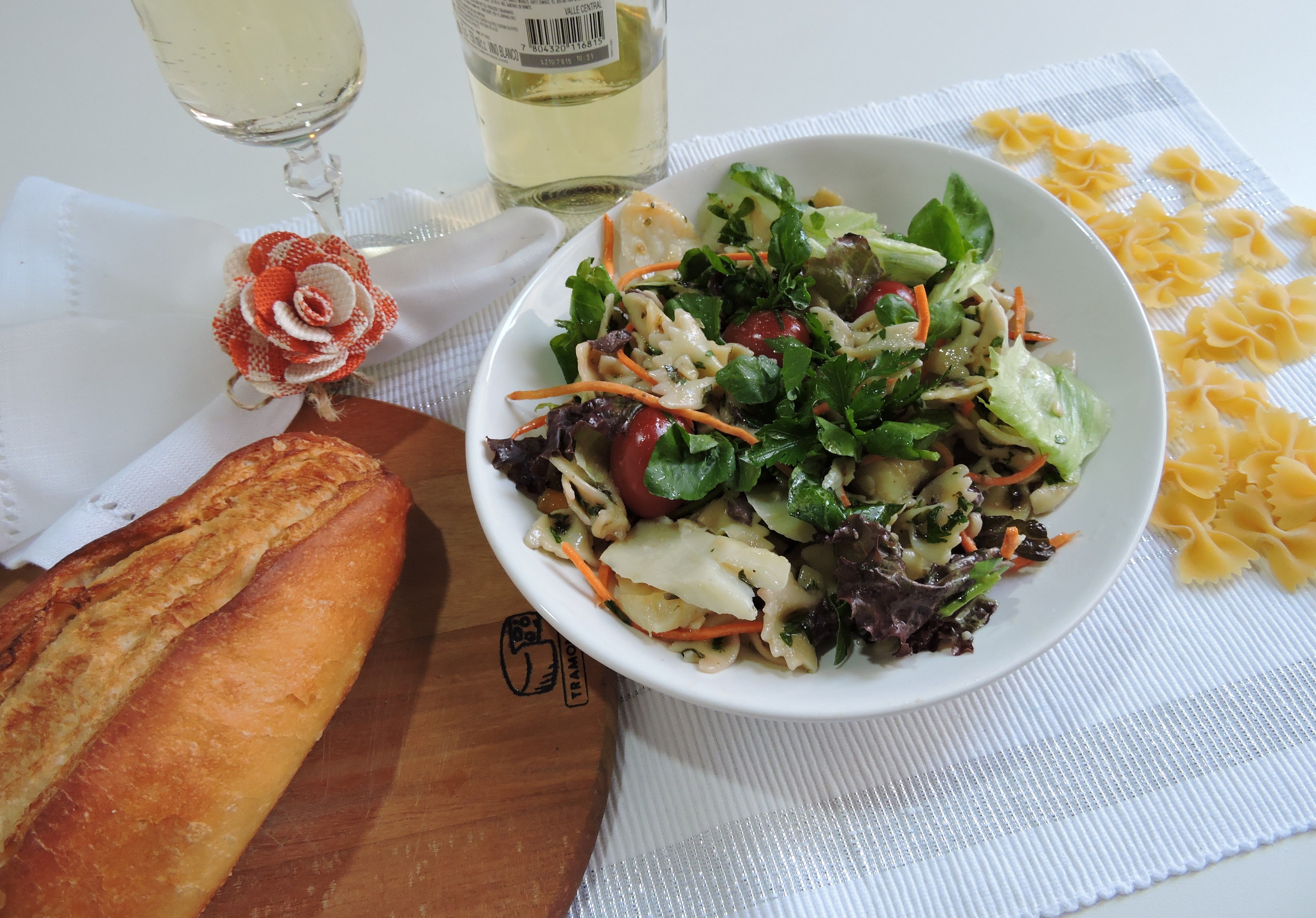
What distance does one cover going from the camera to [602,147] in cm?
190

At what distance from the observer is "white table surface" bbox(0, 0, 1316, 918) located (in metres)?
2.45

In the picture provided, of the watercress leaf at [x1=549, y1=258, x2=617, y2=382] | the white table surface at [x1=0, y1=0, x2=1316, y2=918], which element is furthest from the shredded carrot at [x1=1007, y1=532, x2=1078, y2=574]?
the white table surface at [x1=0, y1=0, x2=1316, y2=918]

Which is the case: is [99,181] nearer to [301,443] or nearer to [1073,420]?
[301,443]

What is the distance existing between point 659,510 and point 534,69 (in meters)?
0.91

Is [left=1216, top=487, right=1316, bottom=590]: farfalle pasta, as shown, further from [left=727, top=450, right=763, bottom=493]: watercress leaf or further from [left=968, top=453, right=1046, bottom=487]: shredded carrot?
[left=727, top=450, right=763, bottom=493]: watercress leaf

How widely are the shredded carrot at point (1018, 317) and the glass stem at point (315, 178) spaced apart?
1.40 meters

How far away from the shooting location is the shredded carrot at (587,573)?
130 cm

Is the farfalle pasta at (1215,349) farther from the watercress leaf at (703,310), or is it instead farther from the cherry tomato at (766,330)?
the watercress leaf at (703,310)

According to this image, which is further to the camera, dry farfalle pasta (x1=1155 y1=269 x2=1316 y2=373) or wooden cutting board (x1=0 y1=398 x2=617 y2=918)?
dry farfalle pasta (x1=1155 y1=269 x2=1316 y2=373)

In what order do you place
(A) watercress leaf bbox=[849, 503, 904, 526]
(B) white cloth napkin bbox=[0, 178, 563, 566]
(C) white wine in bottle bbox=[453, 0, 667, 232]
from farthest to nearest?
(B) white cloth napkin bbox=[0, 178, 563, 566]
(C) white wine in bottle bbox=[453, 0, 667, 232]
(A) watercress leaf bbox=[849, 503, 904, 526]

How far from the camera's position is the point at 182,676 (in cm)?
121

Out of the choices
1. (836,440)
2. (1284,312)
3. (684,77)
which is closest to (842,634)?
(836,440)

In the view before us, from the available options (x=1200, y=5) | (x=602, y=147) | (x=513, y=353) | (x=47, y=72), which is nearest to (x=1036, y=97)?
(x=1200, y=5)

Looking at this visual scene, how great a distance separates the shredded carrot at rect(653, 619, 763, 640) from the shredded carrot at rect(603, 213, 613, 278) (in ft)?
2.53
